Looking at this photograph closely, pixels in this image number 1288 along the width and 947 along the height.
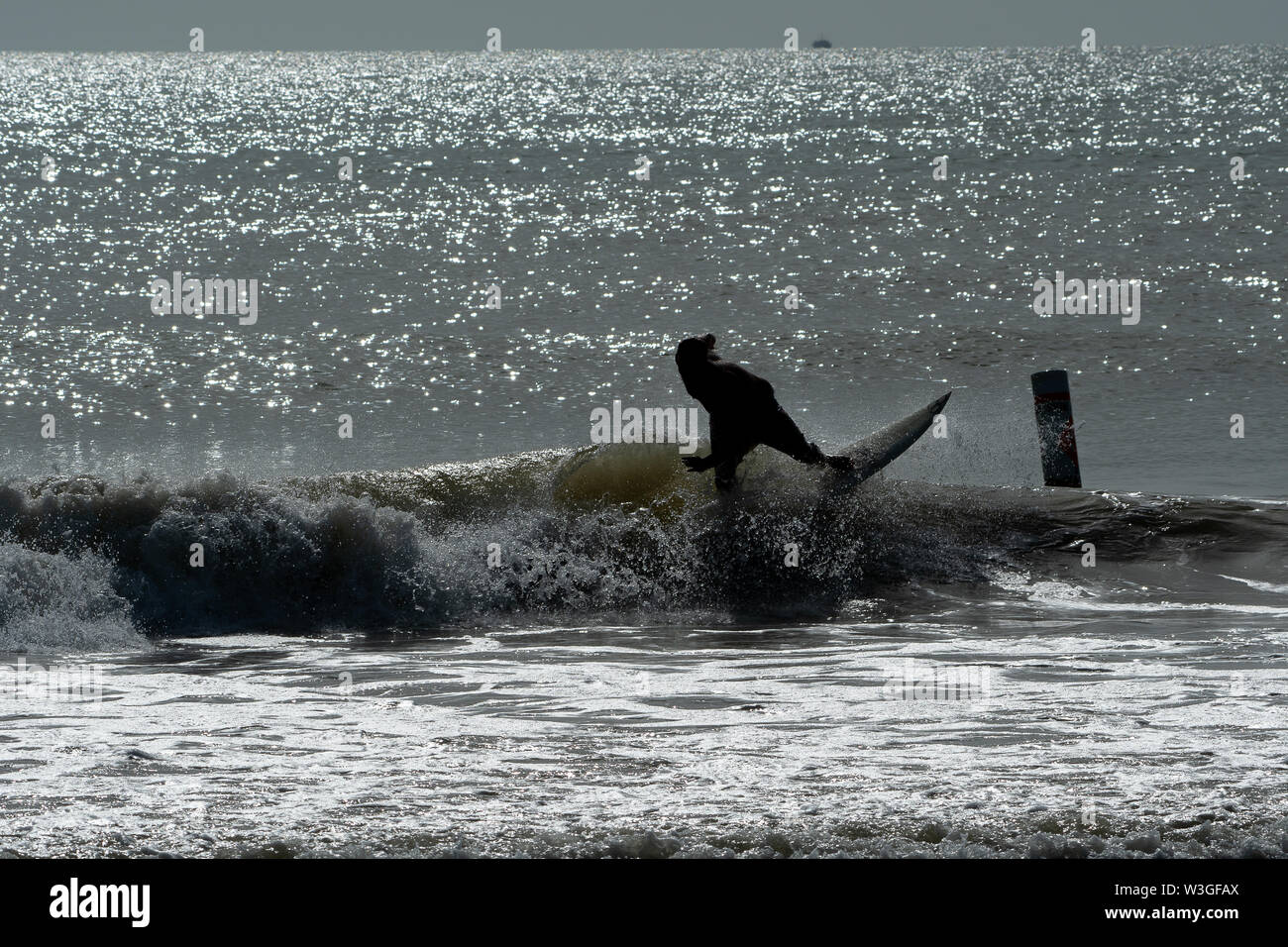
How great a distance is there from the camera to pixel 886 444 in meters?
12.6

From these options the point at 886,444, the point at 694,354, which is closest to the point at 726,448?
the point at 694,354

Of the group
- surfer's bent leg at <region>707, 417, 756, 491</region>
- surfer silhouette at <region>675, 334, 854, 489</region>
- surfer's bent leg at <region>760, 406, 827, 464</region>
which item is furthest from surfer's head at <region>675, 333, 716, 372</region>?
surfer's bent leg at <region>760, 406, 827, 464</region>

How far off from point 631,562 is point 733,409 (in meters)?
1.43

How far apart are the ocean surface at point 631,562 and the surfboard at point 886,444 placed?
23 cm

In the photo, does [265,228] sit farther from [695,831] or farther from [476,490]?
[695,831]

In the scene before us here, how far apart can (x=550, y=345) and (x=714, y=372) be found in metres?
16.0

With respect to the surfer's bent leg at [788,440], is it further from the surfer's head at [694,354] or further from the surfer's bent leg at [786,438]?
the surfer's head at [694,354]

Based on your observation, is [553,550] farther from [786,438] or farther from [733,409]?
[786,438]

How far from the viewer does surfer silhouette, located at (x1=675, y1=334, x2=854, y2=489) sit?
1109 centimetres

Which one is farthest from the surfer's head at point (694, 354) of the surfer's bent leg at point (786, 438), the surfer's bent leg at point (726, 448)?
the surfer's bent leg at point (786, 438)

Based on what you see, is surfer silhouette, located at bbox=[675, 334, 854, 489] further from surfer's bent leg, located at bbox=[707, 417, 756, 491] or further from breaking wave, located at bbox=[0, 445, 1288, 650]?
breaking wave, located at bbox=[0, 445, 1288, 650]

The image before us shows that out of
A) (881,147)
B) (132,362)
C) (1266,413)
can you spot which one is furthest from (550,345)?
(881,147)

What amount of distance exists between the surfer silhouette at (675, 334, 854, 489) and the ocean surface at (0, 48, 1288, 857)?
0.55 metres

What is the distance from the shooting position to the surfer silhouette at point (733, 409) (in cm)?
1109
